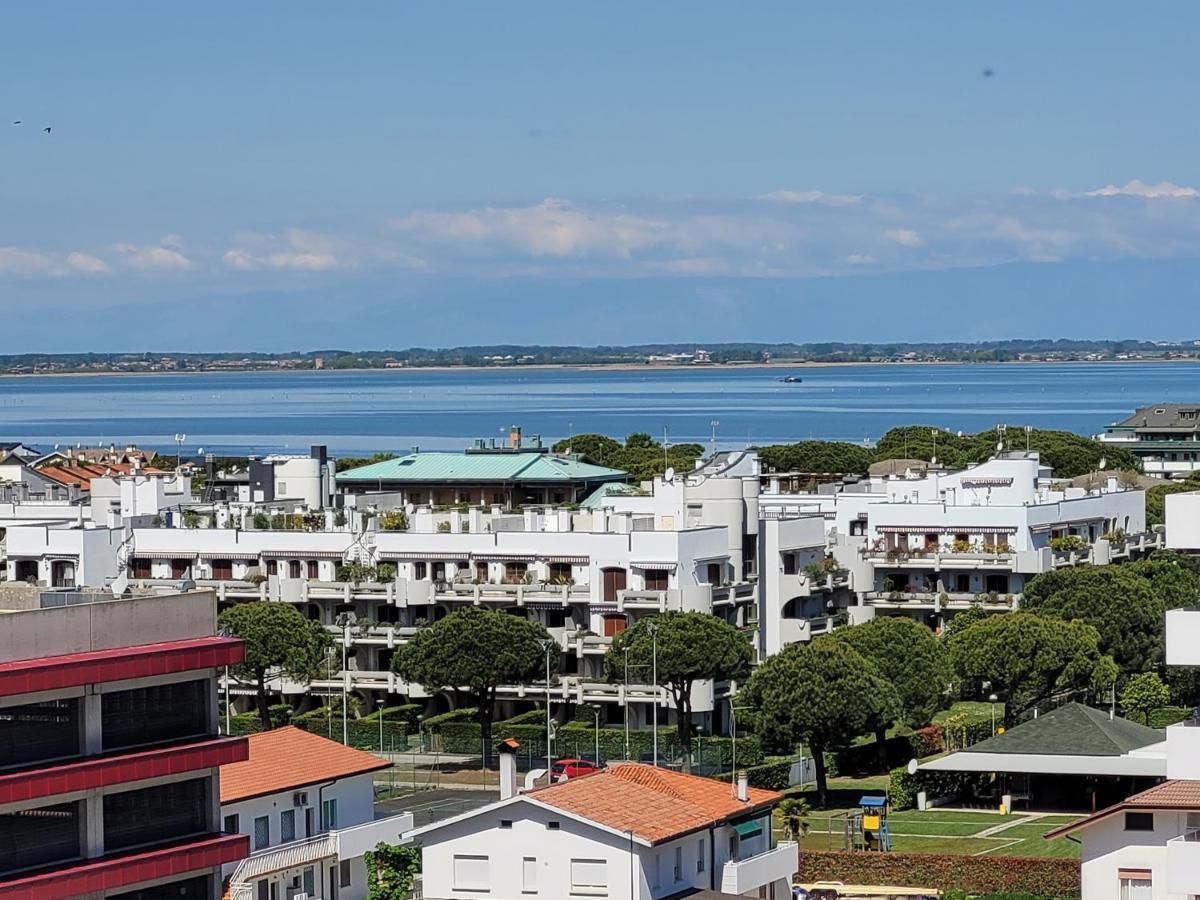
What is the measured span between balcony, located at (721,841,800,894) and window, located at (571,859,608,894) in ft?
9.34

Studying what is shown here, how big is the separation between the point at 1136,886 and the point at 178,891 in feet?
61.5

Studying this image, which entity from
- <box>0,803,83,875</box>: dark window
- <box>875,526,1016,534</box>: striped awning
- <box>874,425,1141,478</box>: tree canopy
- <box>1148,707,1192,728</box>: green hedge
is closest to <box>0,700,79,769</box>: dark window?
<box>0,803,83,875</box>: dark window

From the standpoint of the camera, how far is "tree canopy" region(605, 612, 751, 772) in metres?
65.2

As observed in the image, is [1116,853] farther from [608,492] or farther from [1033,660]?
[608,492]

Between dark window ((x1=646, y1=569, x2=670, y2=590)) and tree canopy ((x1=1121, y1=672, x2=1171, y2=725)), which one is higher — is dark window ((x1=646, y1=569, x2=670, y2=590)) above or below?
above

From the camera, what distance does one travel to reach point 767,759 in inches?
2482

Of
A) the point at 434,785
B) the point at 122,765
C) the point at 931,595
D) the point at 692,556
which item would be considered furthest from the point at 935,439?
the point at 122,765

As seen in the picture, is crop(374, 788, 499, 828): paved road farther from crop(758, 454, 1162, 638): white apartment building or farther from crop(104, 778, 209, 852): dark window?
crop(104, 778, 209, 852): dark window

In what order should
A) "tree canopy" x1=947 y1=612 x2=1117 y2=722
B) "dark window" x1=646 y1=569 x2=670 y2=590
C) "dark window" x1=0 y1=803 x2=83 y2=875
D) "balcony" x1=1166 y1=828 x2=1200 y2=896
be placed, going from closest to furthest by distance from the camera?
"dark window" x1=0 y1=803 x2=83 y2=875 → "balcony" x1=1166 y1=828 x2=1200 y2=896 → "tree canopy" x1=947 y1=612 x2=1117 y2=722 → "dark window" x1=646 y1=569 x2=670 y2=590

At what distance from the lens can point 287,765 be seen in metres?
43.8

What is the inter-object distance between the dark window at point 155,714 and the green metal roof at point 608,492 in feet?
163

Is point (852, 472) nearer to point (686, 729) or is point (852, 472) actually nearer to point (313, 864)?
point (686, 729)

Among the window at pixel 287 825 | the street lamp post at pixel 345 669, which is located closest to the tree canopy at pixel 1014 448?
the street lamp post at pixel 345 669

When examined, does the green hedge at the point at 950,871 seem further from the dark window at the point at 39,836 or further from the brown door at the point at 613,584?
the brown door at the point at 613,584
